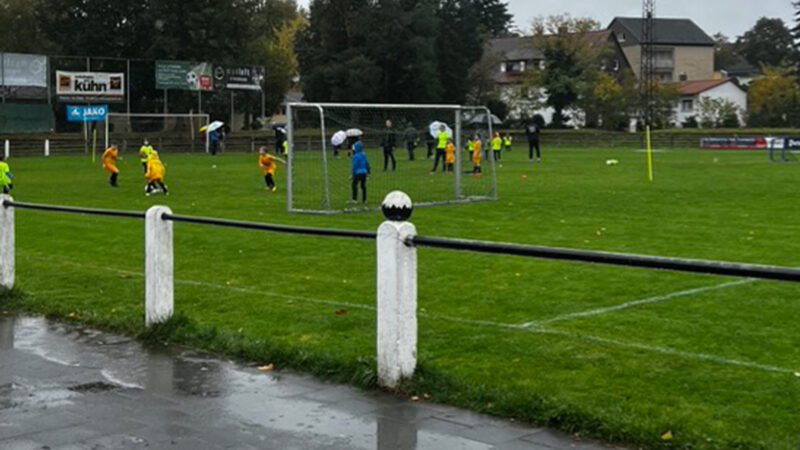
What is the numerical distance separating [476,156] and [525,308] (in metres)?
23.2

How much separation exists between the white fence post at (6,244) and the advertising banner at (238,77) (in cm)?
5603

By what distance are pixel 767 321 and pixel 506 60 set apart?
351 ft

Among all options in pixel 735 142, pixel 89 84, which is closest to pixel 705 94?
pixel 735 142

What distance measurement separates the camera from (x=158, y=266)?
9.22m

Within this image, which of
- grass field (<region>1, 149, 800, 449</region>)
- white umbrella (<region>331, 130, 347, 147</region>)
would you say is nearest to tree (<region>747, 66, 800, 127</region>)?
white umbrella (<region>331, 130, 347, 147</region>)

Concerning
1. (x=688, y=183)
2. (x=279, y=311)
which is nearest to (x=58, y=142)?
(x=688, y=183)

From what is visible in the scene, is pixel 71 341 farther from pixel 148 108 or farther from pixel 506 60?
pixel 506 60

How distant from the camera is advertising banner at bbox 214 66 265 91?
6650cm

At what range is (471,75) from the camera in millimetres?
91125

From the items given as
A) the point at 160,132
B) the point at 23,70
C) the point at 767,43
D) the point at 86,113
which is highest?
the point at 767,43

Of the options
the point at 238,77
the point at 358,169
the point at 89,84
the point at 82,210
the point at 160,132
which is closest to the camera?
the point at 82,210

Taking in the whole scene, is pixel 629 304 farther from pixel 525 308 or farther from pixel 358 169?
pixel 358 169

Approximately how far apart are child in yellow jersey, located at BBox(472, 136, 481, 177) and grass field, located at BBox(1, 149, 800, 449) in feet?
33.3

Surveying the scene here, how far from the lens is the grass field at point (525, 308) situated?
6.91m
